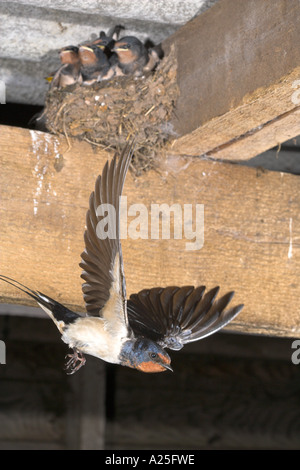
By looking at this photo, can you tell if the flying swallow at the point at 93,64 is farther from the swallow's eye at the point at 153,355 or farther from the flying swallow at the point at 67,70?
the swallow's eye at the point at 153,355

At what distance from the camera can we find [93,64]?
251 cm

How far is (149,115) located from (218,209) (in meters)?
0.32

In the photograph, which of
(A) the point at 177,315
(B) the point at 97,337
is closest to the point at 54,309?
(B) the point at 97,337

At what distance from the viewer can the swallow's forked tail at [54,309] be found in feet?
6.22

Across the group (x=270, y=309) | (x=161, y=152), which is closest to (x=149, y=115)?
(x=161, y=152)

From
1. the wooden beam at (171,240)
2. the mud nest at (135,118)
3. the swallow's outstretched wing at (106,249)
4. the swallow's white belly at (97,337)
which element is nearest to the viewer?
the swallow's outstretched wing at (106,249)

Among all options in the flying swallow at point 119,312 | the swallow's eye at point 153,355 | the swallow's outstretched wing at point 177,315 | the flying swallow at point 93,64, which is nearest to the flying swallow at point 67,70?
the flying swallow at point 93,64

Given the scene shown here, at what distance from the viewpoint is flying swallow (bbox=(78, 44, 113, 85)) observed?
242cm

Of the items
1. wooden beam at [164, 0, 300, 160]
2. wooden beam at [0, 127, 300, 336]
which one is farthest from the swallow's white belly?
wooden beam at [164, 0, 300, 160]

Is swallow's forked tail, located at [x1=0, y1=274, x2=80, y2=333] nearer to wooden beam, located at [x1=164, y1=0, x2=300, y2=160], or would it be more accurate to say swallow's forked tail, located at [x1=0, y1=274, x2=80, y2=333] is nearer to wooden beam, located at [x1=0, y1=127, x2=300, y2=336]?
wooden beam, located at [x1=0, y1=127, x2=300, y2=336]

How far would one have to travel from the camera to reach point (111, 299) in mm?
1780

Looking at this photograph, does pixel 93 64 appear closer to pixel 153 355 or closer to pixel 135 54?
pixel 135 54

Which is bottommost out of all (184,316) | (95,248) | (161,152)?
(184,316)

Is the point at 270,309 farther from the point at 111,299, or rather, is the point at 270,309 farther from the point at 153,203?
the point at 111,299
